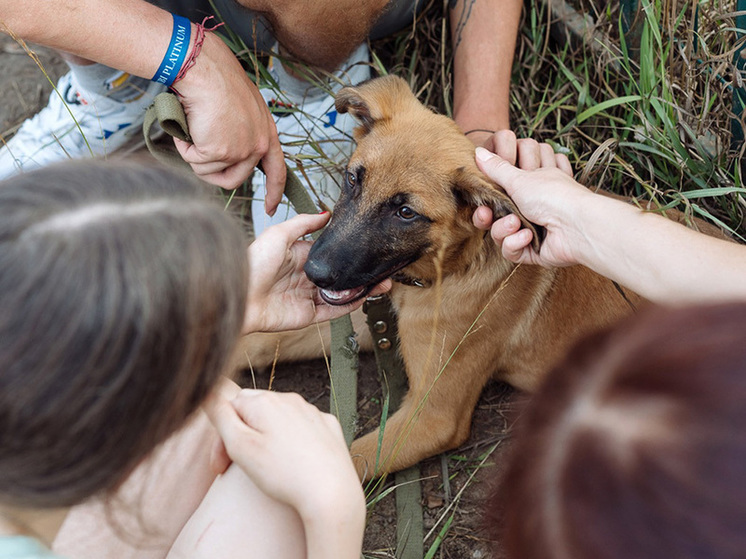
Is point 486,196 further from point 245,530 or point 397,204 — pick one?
point 245,530

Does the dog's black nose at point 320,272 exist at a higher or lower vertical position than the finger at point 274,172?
lower

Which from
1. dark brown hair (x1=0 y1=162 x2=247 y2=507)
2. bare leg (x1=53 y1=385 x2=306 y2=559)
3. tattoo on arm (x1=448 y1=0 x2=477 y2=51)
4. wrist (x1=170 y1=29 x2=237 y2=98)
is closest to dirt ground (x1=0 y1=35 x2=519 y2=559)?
bare leg (x1=53 y1=385 x2=306 y2=559)

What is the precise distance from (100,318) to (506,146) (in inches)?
67.4

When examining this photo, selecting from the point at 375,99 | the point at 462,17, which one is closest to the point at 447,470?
the point at 375,99

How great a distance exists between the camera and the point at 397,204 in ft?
7.54

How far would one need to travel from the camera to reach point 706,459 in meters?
0.82

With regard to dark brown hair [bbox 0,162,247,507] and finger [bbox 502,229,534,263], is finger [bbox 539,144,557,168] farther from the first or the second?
dark brown hair [bbox 0,162,247,507]

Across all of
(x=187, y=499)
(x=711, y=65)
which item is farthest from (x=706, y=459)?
(x=711, y=65)

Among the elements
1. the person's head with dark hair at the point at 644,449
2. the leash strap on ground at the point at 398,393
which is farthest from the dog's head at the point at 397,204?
the person's head with dark hair at the point at 644,449

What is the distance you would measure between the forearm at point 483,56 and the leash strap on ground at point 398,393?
92 centimetres

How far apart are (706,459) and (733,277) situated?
3.06ft

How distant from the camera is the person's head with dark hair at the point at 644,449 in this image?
0.82 meters

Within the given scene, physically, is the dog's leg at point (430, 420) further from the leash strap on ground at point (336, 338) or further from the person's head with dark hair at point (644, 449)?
the person's head with dark hair at point (644, 449)

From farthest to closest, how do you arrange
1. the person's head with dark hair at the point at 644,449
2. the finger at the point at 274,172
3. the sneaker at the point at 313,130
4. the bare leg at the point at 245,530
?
the sneaker at the point at 313,130 → the finger at the point at 274,172 → the bare leg at the point at 245,530 → the person's head with dark hair at the point at 644,449
